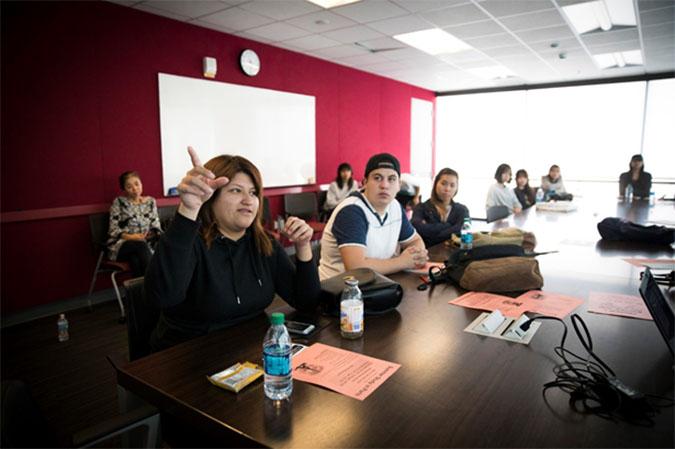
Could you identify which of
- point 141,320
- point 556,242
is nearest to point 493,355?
point 141,320

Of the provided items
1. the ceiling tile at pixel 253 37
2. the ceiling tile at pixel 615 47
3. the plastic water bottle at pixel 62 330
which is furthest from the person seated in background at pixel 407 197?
the plastic water bottle at pixel 62 330

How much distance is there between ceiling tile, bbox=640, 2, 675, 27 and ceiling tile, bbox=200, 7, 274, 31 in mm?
3803

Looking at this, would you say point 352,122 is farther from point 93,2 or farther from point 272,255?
point 272,255

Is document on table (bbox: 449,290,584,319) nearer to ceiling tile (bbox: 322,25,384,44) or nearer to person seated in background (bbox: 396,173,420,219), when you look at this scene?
ceiling tile (bbox: 322,25,384,44)

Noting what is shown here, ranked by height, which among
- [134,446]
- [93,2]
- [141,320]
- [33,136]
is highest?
[93,2]

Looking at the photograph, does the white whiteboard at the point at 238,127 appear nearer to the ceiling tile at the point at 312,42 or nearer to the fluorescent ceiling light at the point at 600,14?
the ceiling tile at the point at 312,42

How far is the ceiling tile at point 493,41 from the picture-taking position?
554cm

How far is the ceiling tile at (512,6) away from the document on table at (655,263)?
2.84m

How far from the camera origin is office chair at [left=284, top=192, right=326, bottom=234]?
20.3 ft

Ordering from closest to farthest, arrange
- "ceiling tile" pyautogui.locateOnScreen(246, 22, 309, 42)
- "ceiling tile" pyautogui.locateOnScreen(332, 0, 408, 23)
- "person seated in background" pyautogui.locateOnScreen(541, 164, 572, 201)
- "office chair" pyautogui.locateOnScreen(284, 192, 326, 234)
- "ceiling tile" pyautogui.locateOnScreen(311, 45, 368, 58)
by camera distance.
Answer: "ceiling tile" pyautogui.locateOnScreen(332, 0, 408, 23)
"ceiling tile" pyautogui.locateOnScreen(246, 22, 309, 42)
"ceiling tile" pyautogui.locateOnScreen(311, 45, 368, 58)
"office chair" pyautogui.locateOnScreen(284, 192, 326, 234)
"person seated in background" pyautogui.locateOnScreen(541, 164, 572, 201)

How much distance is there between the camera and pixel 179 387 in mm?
1164

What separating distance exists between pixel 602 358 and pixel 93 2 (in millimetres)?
4617

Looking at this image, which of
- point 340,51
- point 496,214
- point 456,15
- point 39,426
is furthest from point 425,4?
point 39,426

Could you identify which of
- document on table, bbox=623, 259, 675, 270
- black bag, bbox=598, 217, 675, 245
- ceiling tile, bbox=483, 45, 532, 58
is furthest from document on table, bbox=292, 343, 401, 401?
ceiling tile, bbox=483, 45, 532, 58
